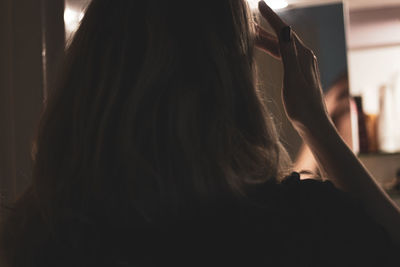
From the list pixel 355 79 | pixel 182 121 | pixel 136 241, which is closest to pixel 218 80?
pixel 182 121

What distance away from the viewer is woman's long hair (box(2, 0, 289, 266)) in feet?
1.25

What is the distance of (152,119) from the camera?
384mm

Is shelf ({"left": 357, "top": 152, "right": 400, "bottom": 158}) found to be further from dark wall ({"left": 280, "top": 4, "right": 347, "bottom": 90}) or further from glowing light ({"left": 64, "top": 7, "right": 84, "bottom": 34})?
glowing light ({"left": 64, "top": 7, "right": 84, "bottom": 34})

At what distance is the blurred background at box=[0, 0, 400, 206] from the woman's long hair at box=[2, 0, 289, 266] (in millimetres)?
109

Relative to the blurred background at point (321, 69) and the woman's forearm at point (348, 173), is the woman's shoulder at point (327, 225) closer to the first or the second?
the woman's forearm at point (348, 173)

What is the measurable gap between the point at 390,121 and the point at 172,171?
105 cm

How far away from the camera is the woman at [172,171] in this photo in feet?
1.19

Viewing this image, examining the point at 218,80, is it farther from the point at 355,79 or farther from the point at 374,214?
the point at 355,79

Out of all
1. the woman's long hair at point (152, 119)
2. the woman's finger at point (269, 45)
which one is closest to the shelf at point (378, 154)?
the woman's finger at point (269, 45)

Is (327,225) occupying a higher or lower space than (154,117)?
lower

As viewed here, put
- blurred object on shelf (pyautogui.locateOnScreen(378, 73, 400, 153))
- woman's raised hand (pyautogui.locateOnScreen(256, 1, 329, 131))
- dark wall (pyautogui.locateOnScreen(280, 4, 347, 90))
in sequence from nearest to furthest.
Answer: woman's raised hand (pyautogui.locateOnScreen(256, 1, 329, 131))
dark wall (pyautogui.locateOnScreen(280, 4, 347, 90))
blurred object on shelf (pyautogui.locateOnScreen(378, 73, 400, 153))

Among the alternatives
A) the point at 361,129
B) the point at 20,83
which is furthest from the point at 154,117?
the point at 361,129

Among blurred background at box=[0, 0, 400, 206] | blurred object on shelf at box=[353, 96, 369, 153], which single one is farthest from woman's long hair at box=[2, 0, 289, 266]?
blurred object on shelf at box=[353, 96, 369, 153]

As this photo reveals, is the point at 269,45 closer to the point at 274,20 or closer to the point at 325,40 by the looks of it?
the point at 274,20
